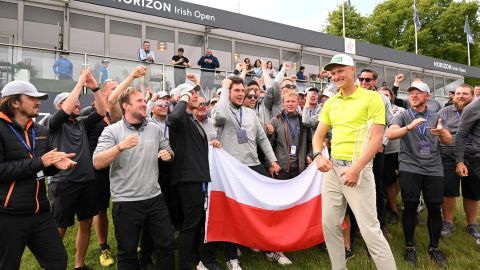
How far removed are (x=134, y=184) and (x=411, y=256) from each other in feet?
12.2

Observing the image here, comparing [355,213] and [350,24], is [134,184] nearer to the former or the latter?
[355,213]

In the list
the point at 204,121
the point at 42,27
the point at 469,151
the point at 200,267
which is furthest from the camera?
the point at 42,27

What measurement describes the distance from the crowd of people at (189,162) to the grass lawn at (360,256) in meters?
0.15

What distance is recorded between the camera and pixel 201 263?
4.47m

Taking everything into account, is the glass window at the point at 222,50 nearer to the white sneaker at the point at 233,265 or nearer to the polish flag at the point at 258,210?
the polish flag at the point at 258,210

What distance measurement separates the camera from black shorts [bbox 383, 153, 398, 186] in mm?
6246

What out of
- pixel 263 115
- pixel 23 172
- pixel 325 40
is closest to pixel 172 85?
pixel 263 115

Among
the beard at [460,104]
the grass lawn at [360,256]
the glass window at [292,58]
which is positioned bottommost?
the grass lawn at [360,256]

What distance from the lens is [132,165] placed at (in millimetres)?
3730

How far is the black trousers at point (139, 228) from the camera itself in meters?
3.57

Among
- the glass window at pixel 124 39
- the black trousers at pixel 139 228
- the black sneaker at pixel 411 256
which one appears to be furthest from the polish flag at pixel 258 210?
the glass window at pixel 124 39

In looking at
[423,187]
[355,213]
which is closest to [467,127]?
[423,187]

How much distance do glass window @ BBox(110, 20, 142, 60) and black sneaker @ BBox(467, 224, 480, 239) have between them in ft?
42.1

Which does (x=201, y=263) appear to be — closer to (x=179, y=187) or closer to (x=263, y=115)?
(x=179, y=187)
